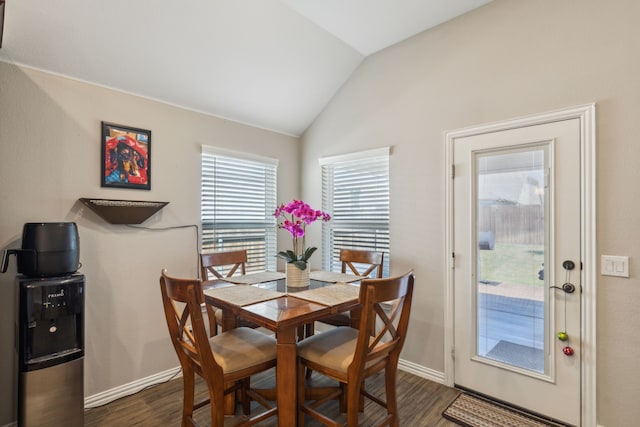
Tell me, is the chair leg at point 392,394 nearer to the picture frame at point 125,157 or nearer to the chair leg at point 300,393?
the chair leg at point 300,393

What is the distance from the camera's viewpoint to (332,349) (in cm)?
187

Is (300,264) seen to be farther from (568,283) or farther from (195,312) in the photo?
(568,283)

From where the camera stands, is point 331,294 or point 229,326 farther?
point 229,326

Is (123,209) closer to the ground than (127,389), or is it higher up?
higher up

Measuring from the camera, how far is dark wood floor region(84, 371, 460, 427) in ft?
6.98

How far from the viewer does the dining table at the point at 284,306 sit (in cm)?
167

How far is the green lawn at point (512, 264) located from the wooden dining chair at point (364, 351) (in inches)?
38.4

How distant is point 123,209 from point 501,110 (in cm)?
286

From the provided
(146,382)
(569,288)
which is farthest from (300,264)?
(569,288)

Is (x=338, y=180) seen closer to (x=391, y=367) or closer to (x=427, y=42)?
(x=427, y=42)

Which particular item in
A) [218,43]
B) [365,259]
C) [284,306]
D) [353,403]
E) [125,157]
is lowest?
[353,403]

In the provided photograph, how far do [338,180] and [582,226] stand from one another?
2.14 metres

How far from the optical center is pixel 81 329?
195cm

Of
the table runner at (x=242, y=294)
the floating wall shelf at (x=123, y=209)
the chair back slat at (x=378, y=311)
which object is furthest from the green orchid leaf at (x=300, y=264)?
the floating wall shelf at (x=123, y=209)
